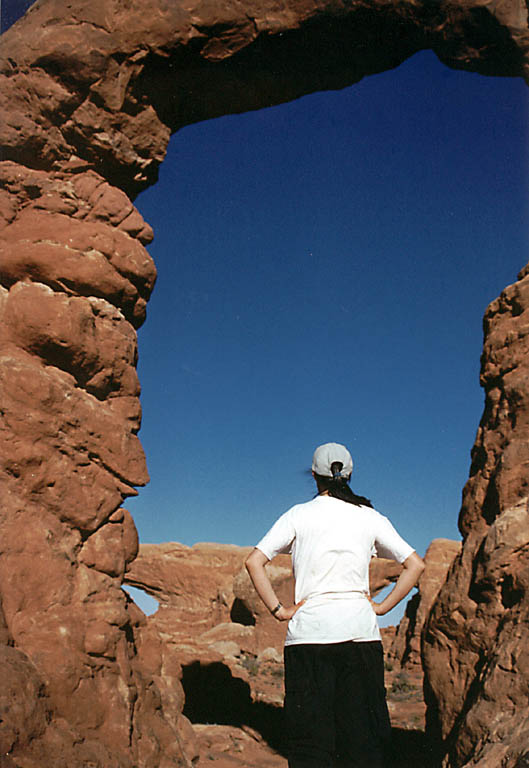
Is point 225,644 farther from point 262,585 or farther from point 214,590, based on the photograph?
point 262,585

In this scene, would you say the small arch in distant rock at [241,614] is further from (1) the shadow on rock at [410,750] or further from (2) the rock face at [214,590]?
(1) the shadow on rock at [410,750]

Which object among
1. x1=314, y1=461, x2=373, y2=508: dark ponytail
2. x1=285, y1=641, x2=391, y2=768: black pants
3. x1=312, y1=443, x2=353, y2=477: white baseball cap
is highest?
x1=312, y1=443, x2=353, y2=477: white baseball cap

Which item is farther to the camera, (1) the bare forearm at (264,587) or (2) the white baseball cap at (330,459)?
(2) the white baseball cap at (330,459)

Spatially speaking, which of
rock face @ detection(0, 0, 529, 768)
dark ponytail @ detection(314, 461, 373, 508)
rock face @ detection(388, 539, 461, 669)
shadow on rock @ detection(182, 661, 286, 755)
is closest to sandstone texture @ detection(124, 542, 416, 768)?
shadow on rock @ detection(182, 661, 286, 755)

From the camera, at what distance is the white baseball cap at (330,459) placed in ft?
11.5

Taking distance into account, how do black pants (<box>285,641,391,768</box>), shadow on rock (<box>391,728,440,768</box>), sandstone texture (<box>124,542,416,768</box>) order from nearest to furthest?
black pants (<box>285,641,391,768</box>)
shadow on rock (<box>391,728,440,768</box>)
sandstone texture (<box>124,542,416,768</box>)

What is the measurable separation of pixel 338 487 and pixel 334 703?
105 centimetres

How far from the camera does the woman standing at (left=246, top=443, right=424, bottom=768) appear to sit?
10.3 feet

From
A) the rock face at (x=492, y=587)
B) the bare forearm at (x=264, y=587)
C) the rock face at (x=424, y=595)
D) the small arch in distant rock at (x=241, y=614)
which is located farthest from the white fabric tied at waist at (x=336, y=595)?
the small arch in distant rock at (x=241, y=614)

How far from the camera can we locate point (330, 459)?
11.5 feet

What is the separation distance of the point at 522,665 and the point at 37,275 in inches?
202

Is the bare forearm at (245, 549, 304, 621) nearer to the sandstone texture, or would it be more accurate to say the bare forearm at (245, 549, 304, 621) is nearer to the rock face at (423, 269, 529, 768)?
the rock face at (423, 269, 529, 768)

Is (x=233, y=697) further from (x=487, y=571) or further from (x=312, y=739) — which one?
(x=312, y=739)

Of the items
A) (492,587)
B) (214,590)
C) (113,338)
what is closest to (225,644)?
(214,590)
